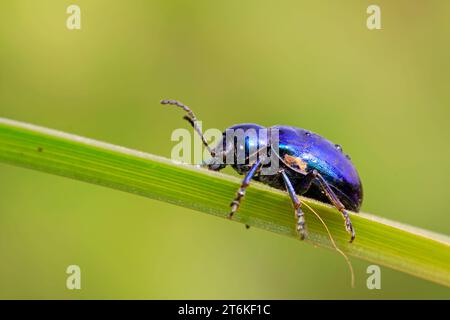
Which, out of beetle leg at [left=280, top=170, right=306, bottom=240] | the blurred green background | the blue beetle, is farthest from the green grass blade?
the blurred green background

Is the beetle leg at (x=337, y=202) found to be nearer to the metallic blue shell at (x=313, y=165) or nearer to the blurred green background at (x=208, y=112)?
the metallic blue shell at (x=313, y=165)

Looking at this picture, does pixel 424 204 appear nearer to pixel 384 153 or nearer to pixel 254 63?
pixel 384 153

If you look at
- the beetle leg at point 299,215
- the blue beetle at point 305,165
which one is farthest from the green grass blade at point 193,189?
the blue beetle at point 305,165

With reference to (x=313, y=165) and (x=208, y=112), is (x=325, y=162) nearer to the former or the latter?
(x=313, y=165)

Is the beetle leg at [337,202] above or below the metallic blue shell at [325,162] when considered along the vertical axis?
below

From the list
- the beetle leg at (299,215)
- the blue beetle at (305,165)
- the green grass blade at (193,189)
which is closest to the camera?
the green grass blade at (193,189)
